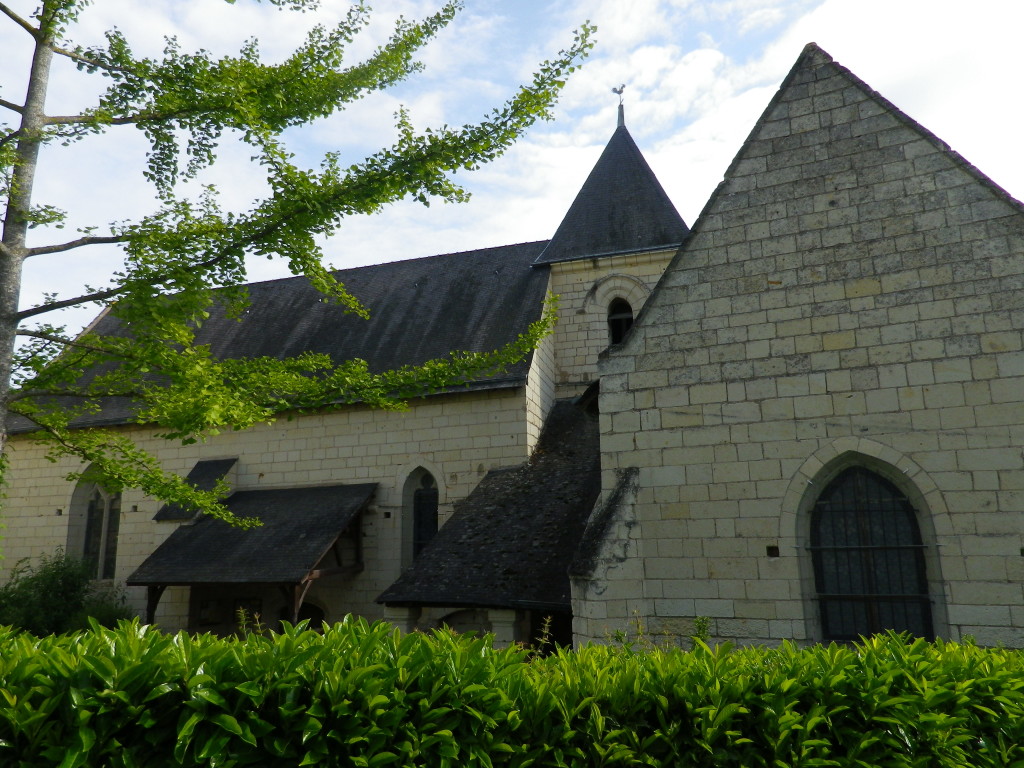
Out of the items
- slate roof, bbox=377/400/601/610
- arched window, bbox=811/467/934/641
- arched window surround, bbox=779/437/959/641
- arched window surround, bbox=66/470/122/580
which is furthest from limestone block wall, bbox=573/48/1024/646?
arched window surround, bbox=66/470/122/580

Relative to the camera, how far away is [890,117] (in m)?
7.10

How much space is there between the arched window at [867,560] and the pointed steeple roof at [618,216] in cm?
812

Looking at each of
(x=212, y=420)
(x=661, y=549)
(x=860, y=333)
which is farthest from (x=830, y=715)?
(x=212, y=420)

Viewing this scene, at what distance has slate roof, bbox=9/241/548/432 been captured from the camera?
13.8 m

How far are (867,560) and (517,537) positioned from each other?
4.68 metres

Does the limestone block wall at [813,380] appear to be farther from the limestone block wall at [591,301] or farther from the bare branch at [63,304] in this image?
the limestone block wall at [591,301]

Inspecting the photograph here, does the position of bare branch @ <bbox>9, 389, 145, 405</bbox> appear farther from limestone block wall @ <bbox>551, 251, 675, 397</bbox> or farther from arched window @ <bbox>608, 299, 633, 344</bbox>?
arched window @ <bbox>608, 299, 633, 344</bbox>

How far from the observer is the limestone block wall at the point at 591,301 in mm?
13977

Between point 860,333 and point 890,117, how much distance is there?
222 centimetres

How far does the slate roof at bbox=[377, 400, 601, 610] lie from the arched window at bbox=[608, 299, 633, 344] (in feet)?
8.16

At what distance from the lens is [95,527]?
1495 centimetres

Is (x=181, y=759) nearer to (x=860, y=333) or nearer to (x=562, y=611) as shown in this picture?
(x=562, y=611)

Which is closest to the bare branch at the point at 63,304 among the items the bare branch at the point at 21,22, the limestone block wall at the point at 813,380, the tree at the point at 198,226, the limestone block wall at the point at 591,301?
the tree at the point at 198,226

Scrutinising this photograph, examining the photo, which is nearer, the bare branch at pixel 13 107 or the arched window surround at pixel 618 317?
the bare branch at pixel 13 107
